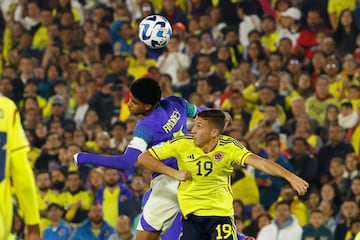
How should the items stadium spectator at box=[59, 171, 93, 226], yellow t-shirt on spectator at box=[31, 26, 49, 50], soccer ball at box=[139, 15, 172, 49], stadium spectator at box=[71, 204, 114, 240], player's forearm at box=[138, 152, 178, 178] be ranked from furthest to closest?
yellow t-shirt on spectator at box=[31, 26, 49, 50], stadium spectator at box=[59, 171, 93, 226], stadium spectator at box=[71, 204, 114, 240], soccer ball at box=[139, 15, 172, 49], player's forearm at box=[138, 152, 178, 178]

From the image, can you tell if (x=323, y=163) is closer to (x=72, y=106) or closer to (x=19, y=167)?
(x=72, y=106)

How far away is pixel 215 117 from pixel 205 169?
42 centimetres

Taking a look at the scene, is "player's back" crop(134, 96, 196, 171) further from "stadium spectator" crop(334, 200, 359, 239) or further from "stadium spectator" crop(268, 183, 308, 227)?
"stadium spectator" crop(268, 183, 308, 227)

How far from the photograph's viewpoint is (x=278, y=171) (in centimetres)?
918

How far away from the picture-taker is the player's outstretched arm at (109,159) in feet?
32.5

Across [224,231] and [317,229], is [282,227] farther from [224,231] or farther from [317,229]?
[224,231]

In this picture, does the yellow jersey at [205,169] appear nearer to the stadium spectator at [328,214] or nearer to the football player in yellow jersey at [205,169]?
the football player in yellow jersey at [205,169]

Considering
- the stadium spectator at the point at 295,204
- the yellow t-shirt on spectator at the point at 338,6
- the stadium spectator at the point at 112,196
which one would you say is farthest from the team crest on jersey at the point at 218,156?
the yellow t-shirt on spectator at the point at 338,6

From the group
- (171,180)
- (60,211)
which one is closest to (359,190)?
(60,211)

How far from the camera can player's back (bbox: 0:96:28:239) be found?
7203mm

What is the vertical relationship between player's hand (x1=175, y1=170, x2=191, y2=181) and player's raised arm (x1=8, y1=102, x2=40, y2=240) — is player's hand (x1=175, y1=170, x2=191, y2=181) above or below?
below

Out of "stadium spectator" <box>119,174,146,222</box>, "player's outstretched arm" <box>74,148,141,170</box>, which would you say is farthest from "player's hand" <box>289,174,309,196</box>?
"stadium spectator" <box>119,174,146,222</box>

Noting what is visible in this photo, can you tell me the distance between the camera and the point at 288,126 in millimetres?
16359

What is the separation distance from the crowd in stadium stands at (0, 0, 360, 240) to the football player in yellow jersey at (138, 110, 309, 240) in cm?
441
